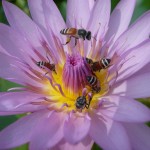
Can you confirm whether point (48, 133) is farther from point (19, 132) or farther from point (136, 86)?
point (136, 86)

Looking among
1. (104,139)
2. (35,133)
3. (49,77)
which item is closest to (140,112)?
(104,139)

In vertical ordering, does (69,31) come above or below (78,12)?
below

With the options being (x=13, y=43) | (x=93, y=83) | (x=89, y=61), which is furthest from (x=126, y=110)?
(x=13, y=43)

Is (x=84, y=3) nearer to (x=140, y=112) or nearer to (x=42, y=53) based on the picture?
(x=42, y=53)

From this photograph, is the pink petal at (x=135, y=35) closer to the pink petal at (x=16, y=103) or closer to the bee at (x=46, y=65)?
the bee at (x=46, y=65)

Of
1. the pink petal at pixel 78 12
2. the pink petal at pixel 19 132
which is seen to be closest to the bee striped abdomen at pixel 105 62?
the pink petal at pixel 78 12

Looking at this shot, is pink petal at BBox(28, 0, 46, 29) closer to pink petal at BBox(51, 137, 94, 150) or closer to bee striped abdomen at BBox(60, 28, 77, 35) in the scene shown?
bee striped abdomen at BBox(60, 28, 77, 35)

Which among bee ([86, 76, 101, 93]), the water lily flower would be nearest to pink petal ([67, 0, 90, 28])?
the water lily flower
